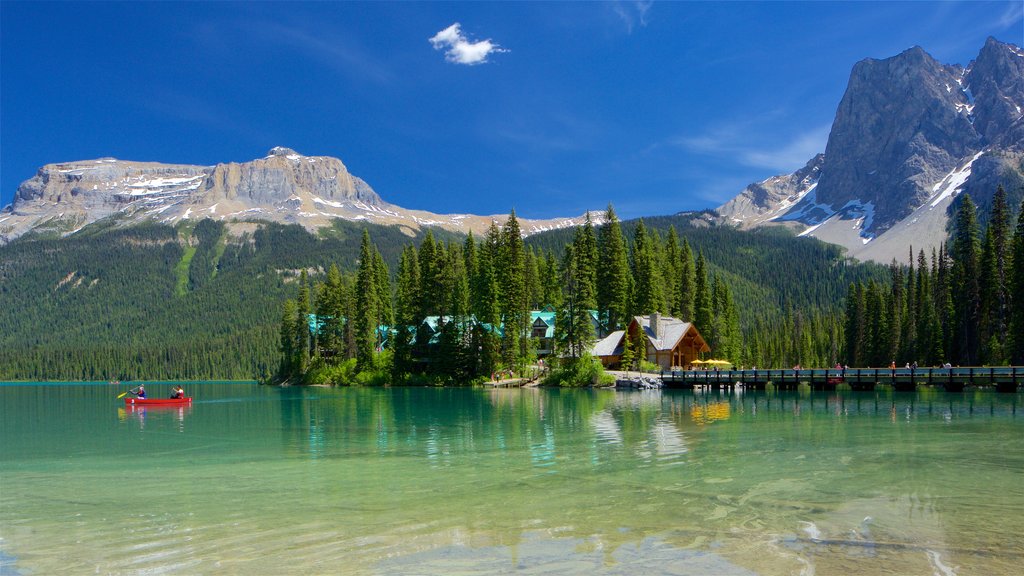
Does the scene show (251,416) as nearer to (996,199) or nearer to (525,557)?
(525,557)

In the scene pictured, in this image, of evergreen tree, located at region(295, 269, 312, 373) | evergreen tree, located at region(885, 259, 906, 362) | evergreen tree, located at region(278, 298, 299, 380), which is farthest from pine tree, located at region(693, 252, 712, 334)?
evergreen tree, located at region(278, 298, 299, 380)

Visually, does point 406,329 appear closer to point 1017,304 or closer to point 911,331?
point 1017,304

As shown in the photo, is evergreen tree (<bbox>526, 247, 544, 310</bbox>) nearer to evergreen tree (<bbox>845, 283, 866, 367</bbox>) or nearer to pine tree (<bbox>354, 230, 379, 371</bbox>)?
pine tree (<bbox>354, 230, 379, 371</bbox>)

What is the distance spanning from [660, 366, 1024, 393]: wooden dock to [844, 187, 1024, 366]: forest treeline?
522 inches

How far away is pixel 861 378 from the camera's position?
218ft

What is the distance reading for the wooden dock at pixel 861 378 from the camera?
5894 centimetres

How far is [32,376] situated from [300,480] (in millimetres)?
218272

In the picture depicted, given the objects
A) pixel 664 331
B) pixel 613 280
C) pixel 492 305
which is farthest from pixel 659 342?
pixel 492 305

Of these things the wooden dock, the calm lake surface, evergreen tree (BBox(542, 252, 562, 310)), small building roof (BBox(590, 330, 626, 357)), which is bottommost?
the wooden dock

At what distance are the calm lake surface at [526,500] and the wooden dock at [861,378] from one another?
3159 centimetres

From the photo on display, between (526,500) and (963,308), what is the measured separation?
3292 inches

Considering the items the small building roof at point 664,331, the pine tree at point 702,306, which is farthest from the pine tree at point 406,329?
the pine tree at point 702,306

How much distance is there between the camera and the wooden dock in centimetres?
5894

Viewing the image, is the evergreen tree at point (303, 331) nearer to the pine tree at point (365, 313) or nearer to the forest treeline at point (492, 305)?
the forest treeline at point (492, 305)
